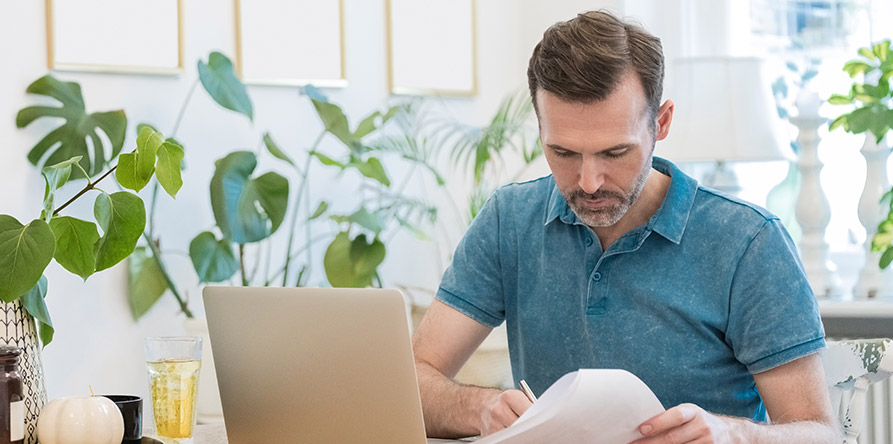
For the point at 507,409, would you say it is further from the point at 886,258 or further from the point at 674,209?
the point at 886,258

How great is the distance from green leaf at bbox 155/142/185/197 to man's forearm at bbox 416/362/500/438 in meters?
0.49

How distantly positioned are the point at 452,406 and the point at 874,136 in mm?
1876

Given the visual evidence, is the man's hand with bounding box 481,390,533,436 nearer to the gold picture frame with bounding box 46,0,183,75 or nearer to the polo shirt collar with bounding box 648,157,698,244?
the polo shirt collar with bounding box 648,157,698,244

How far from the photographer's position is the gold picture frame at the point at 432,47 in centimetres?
337

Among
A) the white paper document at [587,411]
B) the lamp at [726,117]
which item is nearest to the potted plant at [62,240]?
the white paper document at [587,411]

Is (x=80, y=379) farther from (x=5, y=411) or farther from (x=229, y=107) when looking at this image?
(x=5, y=411)

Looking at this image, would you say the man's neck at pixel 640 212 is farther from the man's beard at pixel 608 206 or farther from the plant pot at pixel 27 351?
the plant pot at pixel 27 351

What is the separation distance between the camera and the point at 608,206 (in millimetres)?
1689

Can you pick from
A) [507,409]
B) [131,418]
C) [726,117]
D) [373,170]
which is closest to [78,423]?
[131,418]

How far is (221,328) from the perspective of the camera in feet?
4.67

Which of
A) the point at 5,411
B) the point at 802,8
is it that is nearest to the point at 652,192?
the point at 5,411

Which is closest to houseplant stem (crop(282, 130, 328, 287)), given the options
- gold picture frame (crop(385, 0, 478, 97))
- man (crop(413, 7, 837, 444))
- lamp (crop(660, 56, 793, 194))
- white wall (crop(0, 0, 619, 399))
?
white wall (crop(0, 0, 619, 399))

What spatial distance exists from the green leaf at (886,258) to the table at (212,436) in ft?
5.60

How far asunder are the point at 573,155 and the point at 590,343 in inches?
12.5
